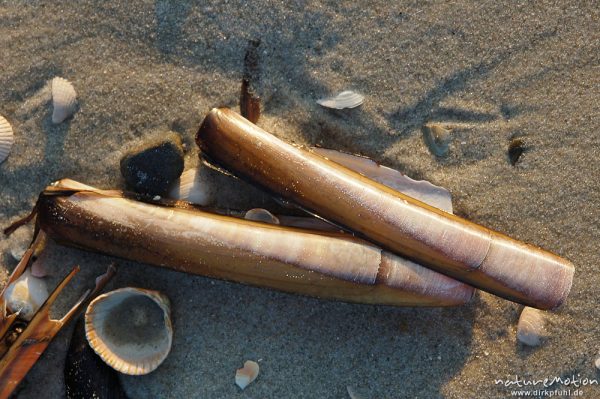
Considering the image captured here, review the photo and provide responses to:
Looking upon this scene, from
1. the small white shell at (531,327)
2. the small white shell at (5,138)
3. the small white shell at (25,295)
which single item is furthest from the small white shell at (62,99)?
the small white shell at (531,327)

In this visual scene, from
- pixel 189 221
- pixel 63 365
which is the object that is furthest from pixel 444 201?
pixel 63 365

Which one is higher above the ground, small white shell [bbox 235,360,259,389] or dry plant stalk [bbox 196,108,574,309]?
dry plant stalk [bbox 196,108,574,309]

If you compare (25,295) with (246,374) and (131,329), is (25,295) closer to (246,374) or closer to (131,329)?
(131,329)

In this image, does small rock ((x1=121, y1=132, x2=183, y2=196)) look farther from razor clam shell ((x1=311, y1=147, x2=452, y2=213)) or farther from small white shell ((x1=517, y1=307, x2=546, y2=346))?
small white shell ((x1=517, y1=307, x2=546, y2=346))

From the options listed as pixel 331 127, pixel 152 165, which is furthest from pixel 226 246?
pixel 331 127

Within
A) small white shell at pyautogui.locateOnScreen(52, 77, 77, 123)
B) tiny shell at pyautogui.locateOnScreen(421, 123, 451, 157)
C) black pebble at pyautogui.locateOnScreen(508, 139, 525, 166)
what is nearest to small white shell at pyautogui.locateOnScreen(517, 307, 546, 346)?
black pebble at pyautogui.locateOnScreen(508, 139, 525, 166)

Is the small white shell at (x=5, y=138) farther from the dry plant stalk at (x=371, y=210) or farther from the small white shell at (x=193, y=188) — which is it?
the dry plant stalk at (x=371, y=210)

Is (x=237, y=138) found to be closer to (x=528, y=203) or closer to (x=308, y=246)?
(x=308, y=246)
